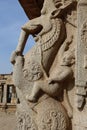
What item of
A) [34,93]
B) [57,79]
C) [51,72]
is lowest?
[34,93]

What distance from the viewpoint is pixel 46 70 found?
404 centimetres

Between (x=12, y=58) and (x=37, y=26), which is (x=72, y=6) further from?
(x=12, y=58)

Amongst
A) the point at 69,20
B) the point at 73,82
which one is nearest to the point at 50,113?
the point at 73,82

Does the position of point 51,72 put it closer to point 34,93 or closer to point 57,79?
point 57,79

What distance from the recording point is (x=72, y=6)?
4.13 metres

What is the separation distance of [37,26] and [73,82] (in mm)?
757

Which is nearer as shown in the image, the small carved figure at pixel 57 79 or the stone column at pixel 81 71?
the stone column at pixel 81 71

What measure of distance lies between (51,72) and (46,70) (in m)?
0.06

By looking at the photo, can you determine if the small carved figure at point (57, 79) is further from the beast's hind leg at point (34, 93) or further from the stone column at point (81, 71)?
the stone column at point (81, 71)

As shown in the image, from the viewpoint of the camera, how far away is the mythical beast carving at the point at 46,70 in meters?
3.91

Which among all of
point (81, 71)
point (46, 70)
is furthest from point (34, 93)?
point (81, 71)

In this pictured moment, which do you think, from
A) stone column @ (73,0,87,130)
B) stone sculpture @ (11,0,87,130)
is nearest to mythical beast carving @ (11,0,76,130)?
stone sculpture @ (11,0,87,130)

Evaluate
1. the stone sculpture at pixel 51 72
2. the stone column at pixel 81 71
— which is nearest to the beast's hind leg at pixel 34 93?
the stone sculpture at pixel 51 72

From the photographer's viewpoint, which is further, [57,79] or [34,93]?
[34,93]
